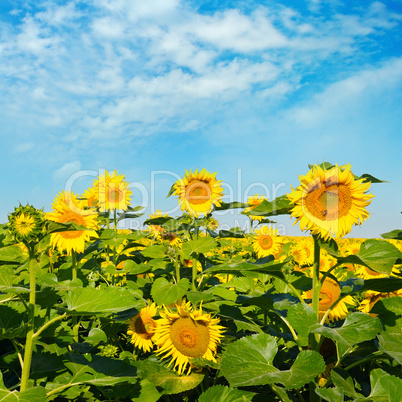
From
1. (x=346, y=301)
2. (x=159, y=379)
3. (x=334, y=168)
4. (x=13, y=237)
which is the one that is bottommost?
(x=159, y=379)

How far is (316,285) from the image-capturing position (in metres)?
2.29

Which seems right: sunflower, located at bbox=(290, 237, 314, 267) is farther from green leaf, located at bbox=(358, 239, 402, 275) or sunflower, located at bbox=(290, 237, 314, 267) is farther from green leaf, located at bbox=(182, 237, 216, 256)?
green leaf, located at bbox=(358, 239, 402, 275)

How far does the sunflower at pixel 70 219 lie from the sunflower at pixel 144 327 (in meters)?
0.75

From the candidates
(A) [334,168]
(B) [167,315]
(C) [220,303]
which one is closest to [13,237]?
(B) [167,315]

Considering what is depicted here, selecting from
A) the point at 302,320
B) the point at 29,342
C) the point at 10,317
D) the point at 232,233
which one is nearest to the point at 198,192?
the point at 232,233

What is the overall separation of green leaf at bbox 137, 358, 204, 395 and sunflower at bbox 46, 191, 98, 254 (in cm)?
118

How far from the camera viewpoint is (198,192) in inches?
146

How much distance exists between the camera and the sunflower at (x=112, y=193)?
4.36 metres

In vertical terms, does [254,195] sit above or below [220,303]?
above

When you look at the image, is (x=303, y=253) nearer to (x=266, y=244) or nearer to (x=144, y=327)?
(x=266, y=244)

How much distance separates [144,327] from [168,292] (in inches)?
25.0

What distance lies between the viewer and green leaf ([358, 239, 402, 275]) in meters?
2.11

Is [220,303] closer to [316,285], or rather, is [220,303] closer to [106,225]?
[316,285]

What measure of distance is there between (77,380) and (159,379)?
20.5 inches
